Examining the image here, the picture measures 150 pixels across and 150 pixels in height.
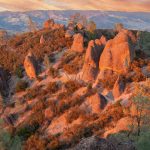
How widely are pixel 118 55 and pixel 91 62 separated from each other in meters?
7.76

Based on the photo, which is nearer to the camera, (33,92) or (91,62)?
(91,62)

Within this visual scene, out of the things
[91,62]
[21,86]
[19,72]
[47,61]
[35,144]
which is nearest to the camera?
[35,144]

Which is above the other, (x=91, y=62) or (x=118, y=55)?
(x=118, y=55)

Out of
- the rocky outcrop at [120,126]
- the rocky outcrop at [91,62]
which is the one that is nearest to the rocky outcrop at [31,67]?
the rocky outcrop at [91,62]

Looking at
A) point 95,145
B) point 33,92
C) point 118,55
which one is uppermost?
point 95,145

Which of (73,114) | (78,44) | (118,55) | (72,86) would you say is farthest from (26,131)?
(78,44)

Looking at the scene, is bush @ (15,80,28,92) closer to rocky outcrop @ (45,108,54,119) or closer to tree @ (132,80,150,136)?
rocky outcrop @ (45,108,54,119)

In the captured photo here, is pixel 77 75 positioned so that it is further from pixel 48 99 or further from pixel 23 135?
pixel 23 135

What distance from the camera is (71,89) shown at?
107 m

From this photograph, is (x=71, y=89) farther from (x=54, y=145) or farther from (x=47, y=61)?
(x=54, y=145)

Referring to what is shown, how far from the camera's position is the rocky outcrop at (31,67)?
122 metres

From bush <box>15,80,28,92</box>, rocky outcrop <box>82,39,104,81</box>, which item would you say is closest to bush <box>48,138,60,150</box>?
rocky outcrop <box>82,39,104,81</box>

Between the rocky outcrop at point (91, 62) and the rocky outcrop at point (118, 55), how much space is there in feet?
6.15

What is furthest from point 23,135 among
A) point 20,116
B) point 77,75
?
point 77,75
